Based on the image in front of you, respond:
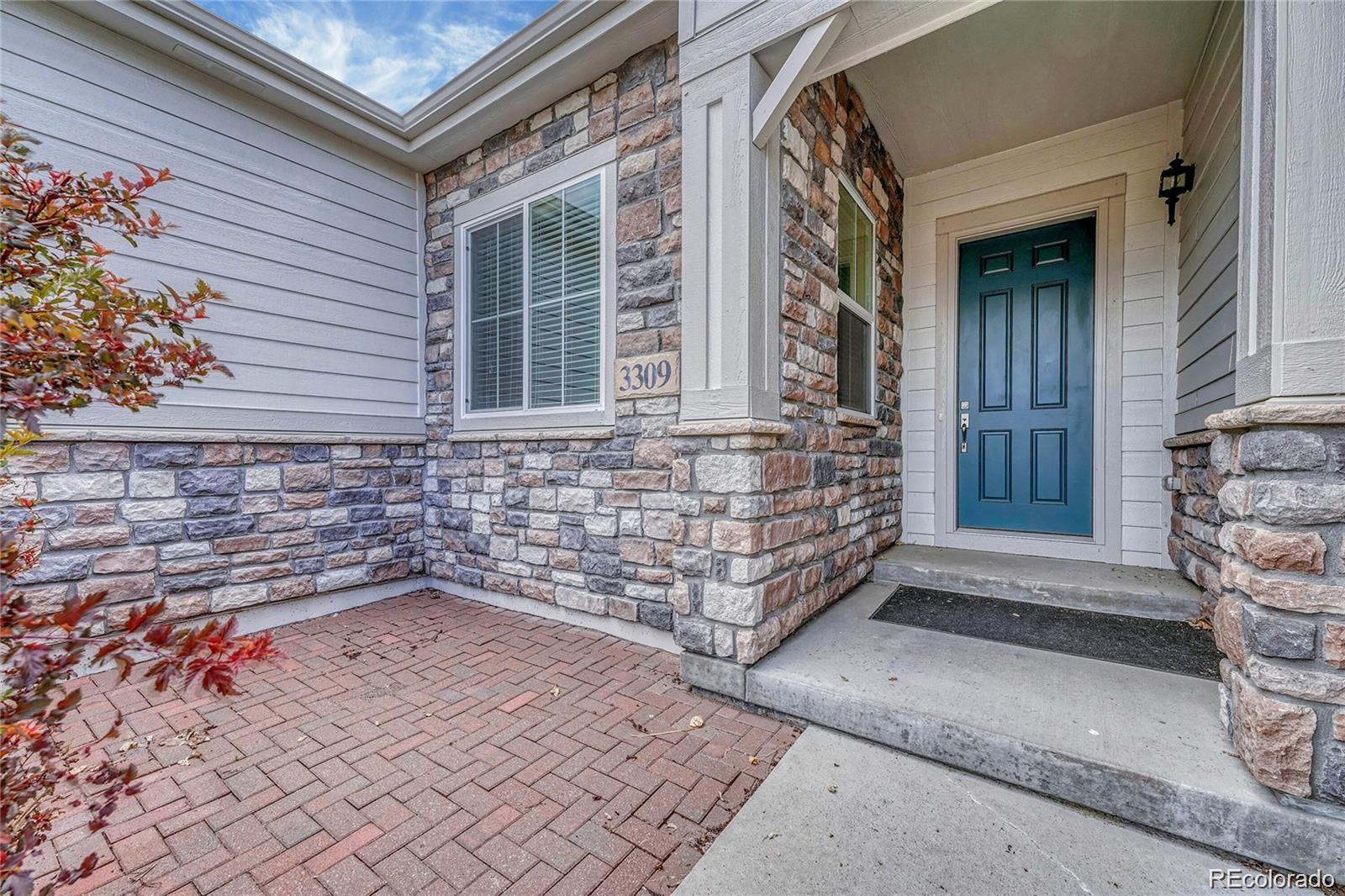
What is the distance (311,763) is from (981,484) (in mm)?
3991

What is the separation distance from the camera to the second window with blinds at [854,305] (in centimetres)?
315

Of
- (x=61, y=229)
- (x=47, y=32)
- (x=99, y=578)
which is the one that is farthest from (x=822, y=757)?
(x=47, y=32)

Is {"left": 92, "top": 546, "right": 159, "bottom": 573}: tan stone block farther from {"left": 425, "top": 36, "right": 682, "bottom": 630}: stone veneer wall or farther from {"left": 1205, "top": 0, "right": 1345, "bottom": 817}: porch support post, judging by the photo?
{"left": 1205, "top": 0, "right": 1345, "bottom": 817}: porch support post

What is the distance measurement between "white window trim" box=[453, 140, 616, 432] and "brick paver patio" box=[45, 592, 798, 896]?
138 centimetres

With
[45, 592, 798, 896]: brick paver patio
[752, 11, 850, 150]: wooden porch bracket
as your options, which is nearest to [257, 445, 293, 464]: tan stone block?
[45, 592, 798, 896]: brick paver patio

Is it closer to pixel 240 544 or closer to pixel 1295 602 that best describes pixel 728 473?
pixel 1295 602

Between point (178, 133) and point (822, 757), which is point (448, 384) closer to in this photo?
point (178, 133)

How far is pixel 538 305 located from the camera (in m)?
3.47

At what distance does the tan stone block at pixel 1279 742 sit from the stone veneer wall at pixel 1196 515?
1046 millimetres

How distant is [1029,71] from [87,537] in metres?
5.42

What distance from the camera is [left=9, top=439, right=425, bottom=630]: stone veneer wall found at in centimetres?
262

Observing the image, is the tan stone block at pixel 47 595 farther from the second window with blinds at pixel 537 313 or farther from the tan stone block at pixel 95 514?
the second window with blinds at pixel 537 313

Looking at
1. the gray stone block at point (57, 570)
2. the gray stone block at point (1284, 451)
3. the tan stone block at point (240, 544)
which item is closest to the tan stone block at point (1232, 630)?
the gray stone block at point (1284, 451)

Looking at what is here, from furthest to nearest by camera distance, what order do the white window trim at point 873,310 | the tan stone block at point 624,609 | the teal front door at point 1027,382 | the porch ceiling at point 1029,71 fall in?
the teal front door at point 1027,382
the white window trim at point 873,310
the tan stone block at point 624,609
the porch ceiling at point 1029,71
